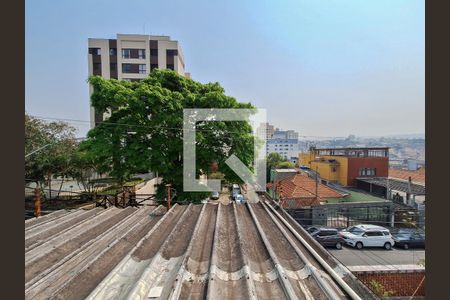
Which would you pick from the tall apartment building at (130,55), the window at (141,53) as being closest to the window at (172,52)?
the tall apartment building at (130,55)

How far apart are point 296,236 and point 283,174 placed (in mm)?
16949

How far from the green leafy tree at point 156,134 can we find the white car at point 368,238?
262 inches

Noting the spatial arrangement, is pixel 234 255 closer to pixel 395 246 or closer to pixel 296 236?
pixel 296 236

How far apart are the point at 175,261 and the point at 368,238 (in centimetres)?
1207

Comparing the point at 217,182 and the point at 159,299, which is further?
the point at 217,182

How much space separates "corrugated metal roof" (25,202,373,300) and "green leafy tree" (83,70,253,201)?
4.84 meters

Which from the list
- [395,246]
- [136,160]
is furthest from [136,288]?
[395,246]

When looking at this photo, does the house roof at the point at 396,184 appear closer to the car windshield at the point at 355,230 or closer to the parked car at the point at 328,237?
the car windshield at the point at 355,230

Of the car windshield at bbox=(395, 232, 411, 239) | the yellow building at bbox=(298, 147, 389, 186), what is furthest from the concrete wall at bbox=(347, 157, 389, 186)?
the car windshield at bbox=(395, 232, 411, 239)

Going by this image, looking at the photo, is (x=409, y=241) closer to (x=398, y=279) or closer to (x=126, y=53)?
(x=398, y=279)

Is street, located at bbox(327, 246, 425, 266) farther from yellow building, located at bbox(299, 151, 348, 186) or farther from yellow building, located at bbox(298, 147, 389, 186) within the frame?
yellow building, located at bbox(299, 151, 348, 186)

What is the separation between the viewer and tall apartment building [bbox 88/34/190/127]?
84.2 ft

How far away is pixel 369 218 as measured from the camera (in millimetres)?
13992

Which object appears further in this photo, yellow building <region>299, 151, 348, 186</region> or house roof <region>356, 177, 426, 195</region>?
yellow building <region>299, 151, 348, 186</region>
